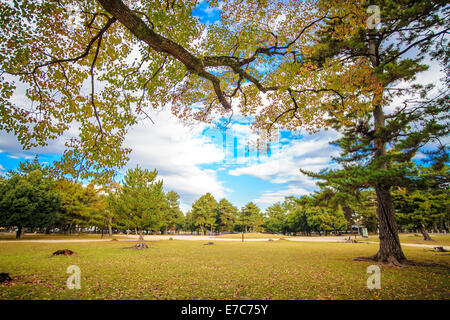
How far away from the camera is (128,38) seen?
593cm

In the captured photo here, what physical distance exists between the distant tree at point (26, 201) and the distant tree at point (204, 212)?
3458cm

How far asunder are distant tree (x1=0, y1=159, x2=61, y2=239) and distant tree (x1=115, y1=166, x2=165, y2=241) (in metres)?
9.93

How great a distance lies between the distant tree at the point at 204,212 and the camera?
56.9 m

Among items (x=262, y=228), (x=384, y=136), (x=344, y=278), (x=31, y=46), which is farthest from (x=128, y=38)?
(x=262, y=228)

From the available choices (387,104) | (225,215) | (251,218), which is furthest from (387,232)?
(225,215)

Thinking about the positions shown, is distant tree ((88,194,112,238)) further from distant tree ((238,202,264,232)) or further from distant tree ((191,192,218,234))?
distant tree ((238,202,264,232))

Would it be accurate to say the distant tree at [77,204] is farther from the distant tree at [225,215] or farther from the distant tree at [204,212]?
the distant tree at [225,215]

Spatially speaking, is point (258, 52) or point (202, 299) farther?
point (258, 52)

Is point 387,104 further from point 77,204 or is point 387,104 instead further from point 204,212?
point 204,212

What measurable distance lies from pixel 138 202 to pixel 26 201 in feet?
51.4

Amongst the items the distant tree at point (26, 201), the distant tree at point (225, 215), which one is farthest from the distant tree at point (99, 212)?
the distant tree at point (225, 215)

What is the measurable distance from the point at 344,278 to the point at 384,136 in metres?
7.19

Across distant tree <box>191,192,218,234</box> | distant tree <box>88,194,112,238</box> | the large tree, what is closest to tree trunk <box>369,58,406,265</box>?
the large tree
